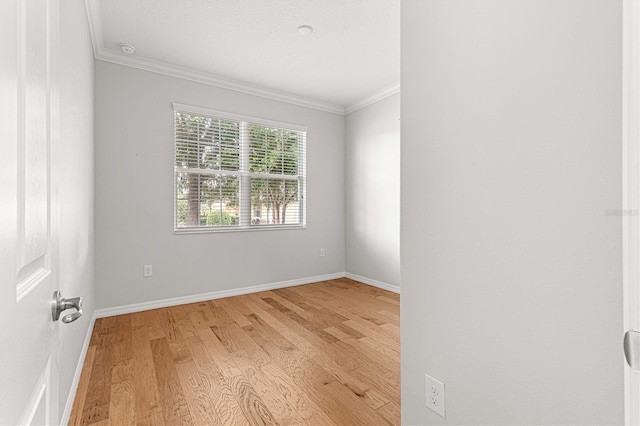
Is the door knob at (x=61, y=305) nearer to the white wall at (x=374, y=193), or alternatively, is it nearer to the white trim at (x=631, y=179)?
the white trim at (x=631, y=179)

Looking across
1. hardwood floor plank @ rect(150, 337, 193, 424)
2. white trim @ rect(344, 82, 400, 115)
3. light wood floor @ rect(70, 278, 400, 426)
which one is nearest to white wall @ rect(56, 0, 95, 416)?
light wood floor @ rect(70, 278, 400, 426)

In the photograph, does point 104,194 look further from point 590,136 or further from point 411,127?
point 590,136

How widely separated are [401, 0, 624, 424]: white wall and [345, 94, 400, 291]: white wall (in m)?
2.80

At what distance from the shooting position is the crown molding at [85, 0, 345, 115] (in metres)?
2.58

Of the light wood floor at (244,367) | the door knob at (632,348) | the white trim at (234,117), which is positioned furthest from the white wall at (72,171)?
the door knob at (632,348)

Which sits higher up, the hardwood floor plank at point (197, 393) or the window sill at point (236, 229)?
the window sill at point (236, 229)

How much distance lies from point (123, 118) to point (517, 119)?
3483 mm

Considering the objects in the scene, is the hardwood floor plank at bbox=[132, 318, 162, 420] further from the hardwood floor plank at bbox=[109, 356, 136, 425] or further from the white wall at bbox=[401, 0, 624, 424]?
the white wall at bbox=[401, 0, 624, 424]

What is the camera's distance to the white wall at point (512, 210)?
2.52ft

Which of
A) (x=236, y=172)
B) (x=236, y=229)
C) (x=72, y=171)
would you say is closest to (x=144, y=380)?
(x=72, y=171)

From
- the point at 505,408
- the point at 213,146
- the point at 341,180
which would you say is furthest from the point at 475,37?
the point at 341,180

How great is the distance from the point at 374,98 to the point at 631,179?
4.02 m

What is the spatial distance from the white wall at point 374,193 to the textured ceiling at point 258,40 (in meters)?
0.54

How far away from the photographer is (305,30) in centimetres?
271
